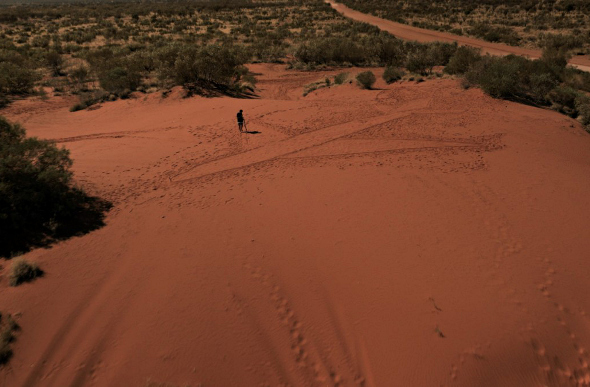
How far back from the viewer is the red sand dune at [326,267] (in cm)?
589

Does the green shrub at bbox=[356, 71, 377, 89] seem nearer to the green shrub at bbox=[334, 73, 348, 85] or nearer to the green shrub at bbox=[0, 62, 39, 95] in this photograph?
the green shrub at bbox=[334, 73, 348, 85]

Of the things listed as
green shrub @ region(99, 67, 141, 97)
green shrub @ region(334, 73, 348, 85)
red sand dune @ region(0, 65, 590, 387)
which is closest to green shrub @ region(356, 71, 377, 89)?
green shrub @ region(334, 73, 348, 85)

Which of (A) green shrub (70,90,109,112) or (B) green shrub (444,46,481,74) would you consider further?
(B) green shrub (444,46,481,74)

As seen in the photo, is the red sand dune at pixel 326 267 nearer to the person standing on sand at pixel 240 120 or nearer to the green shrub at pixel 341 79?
the person standing on sand at pixel 240 120

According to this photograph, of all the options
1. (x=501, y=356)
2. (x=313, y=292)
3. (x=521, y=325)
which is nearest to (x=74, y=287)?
(x=313, y=292)

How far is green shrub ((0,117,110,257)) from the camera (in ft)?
27.8

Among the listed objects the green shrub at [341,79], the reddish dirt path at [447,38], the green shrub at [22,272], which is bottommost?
the reddish dirt path at [447,38]

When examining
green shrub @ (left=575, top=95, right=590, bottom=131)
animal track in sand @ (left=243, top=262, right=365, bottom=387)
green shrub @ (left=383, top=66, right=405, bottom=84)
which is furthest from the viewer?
green shrub @ (left=383, top=66, right=405, bottom=84)

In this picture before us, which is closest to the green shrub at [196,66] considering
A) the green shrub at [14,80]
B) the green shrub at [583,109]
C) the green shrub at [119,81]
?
the green shrub at [119,81]

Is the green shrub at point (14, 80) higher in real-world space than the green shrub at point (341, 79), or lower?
higher

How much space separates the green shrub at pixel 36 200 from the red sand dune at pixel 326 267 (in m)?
0.58

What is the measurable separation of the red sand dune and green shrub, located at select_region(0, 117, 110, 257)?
1.91ft

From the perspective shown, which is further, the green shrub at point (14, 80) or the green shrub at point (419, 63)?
the green shrub at point (419, 63)

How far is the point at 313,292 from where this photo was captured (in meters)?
7.23
